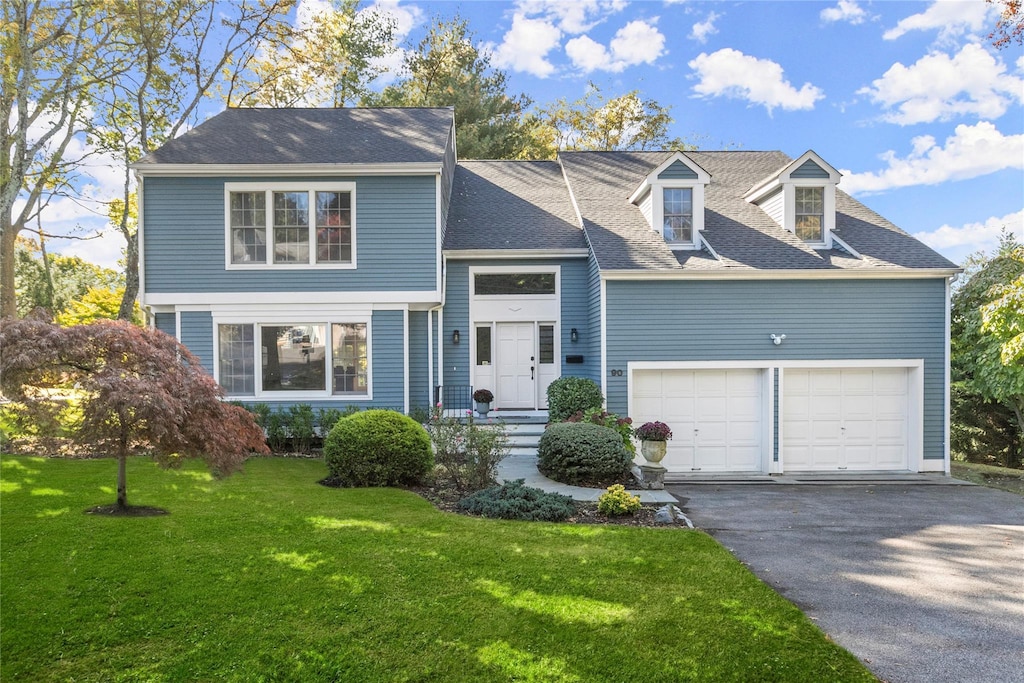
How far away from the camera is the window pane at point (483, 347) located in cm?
1316

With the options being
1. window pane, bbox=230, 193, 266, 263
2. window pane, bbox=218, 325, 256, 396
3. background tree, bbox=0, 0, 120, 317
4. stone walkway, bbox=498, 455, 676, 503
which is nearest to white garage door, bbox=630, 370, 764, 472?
stone walkway, bbox=498, 455, 676, 503

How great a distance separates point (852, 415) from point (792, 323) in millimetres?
2363

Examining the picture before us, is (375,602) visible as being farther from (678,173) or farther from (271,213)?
(678,173)

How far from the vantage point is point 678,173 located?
12.5m

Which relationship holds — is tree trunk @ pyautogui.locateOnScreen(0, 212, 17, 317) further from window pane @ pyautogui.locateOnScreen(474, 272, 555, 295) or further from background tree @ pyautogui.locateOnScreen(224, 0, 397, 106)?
window pane @ pyautogui.locateOnScreen(474, 272, 555, 295)

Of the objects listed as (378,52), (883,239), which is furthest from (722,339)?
(378,52)

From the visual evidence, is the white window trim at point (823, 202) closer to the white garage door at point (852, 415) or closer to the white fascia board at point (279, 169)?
the white garage door at point (852, 415)

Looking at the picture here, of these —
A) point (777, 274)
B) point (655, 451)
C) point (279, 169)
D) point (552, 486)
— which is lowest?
point (552, 486)

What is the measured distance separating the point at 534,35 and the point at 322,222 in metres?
11.7

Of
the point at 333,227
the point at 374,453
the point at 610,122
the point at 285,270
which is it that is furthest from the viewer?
the point at 610,122

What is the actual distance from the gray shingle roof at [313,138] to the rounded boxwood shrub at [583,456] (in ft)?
20.9

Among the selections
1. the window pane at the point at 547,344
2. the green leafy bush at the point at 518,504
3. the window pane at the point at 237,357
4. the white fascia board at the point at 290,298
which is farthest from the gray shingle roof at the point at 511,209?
the green leafy bush at the point at 518,504

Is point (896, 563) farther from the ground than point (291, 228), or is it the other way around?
point (291, 228)

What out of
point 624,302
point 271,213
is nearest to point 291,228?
point 271,213
